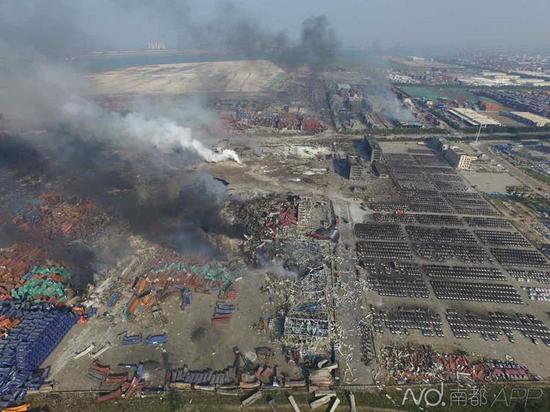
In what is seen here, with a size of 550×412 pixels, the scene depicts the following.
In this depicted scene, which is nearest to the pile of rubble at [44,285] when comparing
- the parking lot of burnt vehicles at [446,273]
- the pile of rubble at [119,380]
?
the pile of rubble at [119,380]

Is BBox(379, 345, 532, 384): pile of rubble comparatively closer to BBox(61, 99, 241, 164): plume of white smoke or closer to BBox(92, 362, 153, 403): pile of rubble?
BBox(92, 362, 153, 403): pile of rubble

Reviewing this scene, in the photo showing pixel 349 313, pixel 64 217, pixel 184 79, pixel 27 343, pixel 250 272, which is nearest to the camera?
pixel 27 343

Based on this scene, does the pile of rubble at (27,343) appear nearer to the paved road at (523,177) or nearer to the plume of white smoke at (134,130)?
the plume of white smoke at (134,130)

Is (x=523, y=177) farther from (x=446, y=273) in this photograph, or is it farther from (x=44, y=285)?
(x=44, y=285)

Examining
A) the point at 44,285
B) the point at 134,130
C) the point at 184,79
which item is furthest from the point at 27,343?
the point at 184,79

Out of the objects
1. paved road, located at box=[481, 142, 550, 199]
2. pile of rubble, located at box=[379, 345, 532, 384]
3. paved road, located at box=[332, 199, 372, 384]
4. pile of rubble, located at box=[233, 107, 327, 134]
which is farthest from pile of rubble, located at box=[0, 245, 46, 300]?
paved road, located at box=[481, 142, 550, 199]

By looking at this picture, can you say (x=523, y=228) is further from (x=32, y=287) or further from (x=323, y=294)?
(x=32, y=287)
